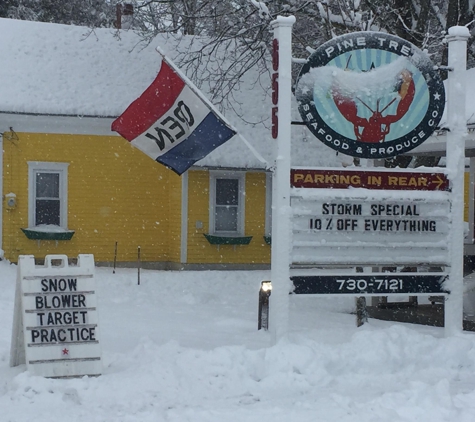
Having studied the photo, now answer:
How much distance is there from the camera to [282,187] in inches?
356

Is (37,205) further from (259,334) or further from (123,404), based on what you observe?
(123,404)

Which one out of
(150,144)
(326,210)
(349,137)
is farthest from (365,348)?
(150,144)

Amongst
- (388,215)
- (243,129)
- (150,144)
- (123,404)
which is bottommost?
(123,404)

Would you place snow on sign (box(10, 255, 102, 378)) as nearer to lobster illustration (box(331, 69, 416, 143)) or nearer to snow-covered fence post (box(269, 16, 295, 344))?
snow-covered fence post (box(269, 16, 295, 344))

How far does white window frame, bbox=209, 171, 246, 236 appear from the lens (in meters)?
20.5

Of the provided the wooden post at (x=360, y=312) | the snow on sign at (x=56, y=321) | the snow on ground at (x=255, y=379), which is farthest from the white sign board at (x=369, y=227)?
the snow on sign at (x=56, y=321)

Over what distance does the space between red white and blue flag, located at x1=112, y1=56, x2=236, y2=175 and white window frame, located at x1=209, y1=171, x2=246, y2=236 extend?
442 inches

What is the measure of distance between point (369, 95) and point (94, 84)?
481 inches

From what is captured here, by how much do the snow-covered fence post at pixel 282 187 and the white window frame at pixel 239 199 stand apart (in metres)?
11.5

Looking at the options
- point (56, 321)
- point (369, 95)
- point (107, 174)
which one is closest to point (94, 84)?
point (107, 174)

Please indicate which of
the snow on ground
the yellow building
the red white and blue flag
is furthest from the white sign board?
the yellow building

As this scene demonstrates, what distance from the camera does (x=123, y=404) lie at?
689 cm

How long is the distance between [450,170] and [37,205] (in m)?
12.5

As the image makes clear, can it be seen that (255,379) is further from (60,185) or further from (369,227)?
(60,185)
